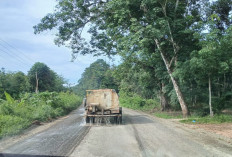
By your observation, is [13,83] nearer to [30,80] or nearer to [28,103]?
[30,80]

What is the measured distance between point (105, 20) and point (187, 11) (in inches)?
306

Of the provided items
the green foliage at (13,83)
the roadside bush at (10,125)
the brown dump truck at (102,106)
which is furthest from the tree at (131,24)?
the green foliage at (13,83)

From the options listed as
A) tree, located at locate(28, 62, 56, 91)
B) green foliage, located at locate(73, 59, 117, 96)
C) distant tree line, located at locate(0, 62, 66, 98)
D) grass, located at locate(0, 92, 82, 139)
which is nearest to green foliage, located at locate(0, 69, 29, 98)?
distant tree line, located at locate(0, 62, 66, 98)

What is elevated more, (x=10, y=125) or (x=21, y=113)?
(x=21, y=113)

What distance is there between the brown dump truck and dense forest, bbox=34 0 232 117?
4.34 meters

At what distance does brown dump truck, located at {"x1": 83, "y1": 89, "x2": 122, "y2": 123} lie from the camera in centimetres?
1516

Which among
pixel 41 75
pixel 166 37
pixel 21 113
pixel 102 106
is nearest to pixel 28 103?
pixel 21 113

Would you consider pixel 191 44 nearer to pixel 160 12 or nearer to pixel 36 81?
pixel 160 12

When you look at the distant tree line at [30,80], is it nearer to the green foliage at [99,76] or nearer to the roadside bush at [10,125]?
the green foliage at [99,76]

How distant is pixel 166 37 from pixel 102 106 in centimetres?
914

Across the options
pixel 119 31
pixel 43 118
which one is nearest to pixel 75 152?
pixel 43 118

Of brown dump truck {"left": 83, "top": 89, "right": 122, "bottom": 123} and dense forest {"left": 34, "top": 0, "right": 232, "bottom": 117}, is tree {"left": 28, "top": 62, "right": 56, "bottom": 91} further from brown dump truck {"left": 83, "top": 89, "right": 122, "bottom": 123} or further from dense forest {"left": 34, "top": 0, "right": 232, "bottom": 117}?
brown dump truck {"left": 83, "top": 89, "right": 122, "bottom": 123}

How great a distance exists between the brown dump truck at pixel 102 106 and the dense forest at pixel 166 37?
434cm

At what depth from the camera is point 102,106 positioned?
51.4ft
